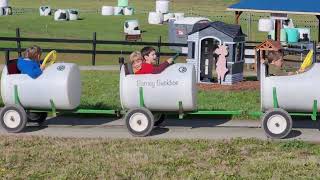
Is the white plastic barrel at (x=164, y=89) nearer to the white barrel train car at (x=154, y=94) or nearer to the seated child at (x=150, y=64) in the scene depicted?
the white barrel train car at (x=154, y=94)

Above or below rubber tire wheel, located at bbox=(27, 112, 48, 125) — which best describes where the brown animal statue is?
above

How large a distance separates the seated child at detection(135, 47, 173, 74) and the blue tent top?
12.6m

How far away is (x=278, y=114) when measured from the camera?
404 inches

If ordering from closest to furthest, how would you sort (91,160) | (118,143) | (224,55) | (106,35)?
1. (91,160)
2. (118,143)
3. (224,55)
4. (106,35)

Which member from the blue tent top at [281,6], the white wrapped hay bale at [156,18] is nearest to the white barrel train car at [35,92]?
the blue tent top at [281,6]

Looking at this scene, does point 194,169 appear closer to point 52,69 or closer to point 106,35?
point 52,69

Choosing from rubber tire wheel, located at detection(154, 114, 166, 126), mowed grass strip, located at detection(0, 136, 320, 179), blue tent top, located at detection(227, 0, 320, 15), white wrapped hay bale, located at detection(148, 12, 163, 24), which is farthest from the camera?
white wrapped hay bale, located at detection(148, 12, 163, 24)

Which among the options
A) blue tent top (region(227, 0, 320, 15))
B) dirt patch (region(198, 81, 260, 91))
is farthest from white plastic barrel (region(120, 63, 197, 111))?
blue tent top (region(227, 0, 320, 15))

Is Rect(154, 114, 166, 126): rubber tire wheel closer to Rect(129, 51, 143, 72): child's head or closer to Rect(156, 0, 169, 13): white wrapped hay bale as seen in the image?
Rect(129, 51, 143, 72): child's head

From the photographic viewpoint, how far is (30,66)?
35.3 ft

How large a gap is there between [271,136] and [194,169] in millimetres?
2598

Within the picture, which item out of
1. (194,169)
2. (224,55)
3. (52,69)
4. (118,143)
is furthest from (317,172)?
(224,55)

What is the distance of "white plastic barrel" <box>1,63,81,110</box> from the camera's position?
10656mm

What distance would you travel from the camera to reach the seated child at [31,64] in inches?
423
